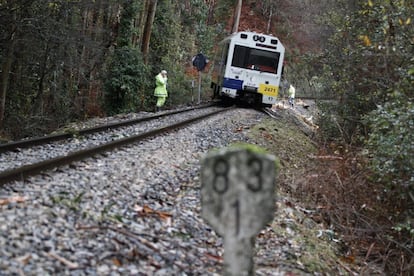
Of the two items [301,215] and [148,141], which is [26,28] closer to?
[148,141]

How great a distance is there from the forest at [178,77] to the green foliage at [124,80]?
0.05 metres

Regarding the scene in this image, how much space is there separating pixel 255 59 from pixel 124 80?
5884 millimetres

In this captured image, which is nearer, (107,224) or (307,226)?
(107,224)

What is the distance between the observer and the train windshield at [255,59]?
21359mm

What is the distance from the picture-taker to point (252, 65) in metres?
21.5

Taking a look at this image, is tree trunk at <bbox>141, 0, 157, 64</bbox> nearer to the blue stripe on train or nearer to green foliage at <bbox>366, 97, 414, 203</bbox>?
the blue stripe on train

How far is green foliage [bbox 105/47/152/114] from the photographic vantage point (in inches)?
877

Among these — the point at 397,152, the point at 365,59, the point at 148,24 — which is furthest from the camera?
the point at 148,24

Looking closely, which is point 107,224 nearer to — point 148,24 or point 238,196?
point 238,196

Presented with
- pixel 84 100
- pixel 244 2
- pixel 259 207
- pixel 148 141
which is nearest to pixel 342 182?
pixel 148 141

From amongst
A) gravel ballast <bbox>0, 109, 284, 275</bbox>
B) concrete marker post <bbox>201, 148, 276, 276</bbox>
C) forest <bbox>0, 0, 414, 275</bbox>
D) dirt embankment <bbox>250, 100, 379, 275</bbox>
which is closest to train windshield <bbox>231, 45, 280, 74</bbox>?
forest <bbox>0, 0, 414, 275</bbox>

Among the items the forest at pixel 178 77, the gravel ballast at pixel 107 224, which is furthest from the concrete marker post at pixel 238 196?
the forest at pixel 178 77

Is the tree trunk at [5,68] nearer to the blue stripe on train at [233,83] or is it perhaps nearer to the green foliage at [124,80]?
the green foliage at [124,80]

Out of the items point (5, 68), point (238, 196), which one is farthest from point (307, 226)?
point (5, 68)
